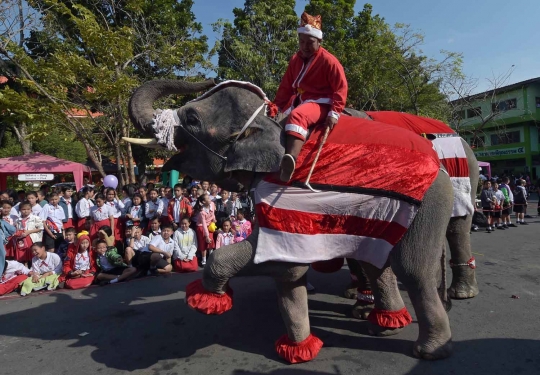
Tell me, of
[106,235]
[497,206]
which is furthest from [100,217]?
[497,206]

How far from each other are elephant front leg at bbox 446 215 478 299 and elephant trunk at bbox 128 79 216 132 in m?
2.97

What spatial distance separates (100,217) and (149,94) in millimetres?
4887

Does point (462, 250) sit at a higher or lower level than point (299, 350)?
higher

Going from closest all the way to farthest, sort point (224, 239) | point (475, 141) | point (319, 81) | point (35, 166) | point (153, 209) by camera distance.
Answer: point (319, 81), point (224, 239), point (153, 209), point (35, 166), point (475, 141)

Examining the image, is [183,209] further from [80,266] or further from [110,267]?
[80,266]

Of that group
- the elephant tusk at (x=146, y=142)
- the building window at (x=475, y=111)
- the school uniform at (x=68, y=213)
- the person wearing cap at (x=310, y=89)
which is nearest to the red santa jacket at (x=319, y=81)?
the person wearing cap at (x=310, y=89)

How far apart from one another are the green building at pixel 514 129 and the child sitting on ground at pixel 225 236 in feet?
80.5

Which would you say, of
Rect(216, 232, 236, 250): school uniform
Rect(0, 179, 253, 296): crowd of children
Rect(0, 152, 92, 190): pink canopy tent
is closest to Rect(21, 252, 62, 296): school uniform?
Rect(0, 179, 253, 296): crowd of children

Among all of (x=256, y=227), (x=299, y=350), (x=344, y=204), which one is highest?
(x=344, y=204)

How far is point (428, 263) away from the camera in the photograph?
2.94 m

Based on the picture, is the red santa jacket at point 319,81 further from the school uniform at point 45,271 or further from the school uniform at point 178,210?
the school uniform at point 178,210

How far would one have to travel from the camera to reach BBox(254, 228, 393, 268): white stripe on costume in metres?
2.85

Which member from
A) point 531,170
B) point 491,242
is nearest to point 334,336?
point 491,242

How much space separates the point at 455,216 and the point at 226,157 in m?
2.63
